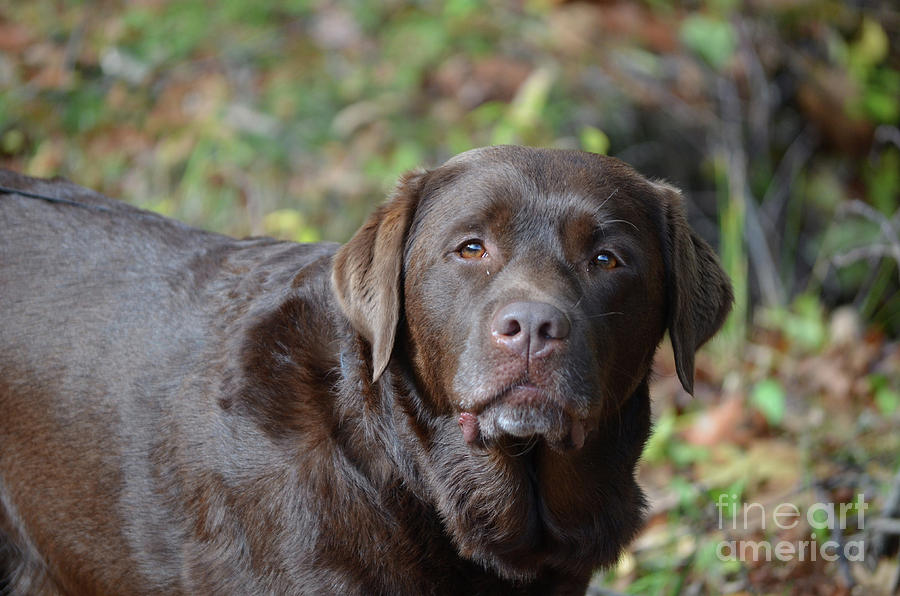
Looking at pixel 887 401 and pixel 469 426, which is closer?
pixel 469 426

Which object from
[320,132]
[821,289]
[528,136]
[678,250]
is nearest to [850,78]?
[821,289]

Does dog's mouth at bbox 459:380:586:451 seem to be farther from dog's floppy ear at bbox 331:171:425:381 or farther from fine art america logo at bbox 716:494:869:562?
fine art america logo at bbox 716:494:869:562

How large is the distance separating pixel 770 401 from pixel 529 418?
3.47 m

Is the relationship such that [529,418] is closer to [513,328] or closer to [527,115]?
[513,328]

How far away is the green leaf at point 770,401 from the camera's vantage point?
576 cm

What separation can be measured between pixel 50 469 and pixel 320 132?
17.8ft

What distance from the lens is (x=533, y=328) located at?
8.75ft

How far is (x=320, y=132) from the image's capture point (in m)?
8.35

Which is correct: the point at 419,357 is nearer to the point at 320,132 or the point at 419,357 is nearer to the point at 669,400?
the point at 669,400

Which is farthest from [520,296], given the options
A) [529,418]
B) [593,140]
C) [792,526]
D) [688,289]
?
[593,140]

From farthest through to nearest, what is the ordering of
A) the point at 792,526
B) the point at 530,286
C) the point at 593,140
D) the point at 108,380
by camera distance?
the point at 593,140 → the point at 792,526 → the point at 108,380 → the point at 530,286

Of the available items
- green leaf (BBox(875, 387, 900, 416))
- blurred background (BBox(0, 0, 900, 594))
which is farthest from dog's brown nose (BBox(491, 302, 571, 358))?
blurred background (BBox(0, 0, 900, 594))

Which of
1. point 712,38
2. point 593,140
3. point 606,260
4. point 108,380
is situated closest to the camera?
point 606,260

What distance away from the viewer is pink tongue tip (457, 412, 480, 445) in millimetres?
2863
